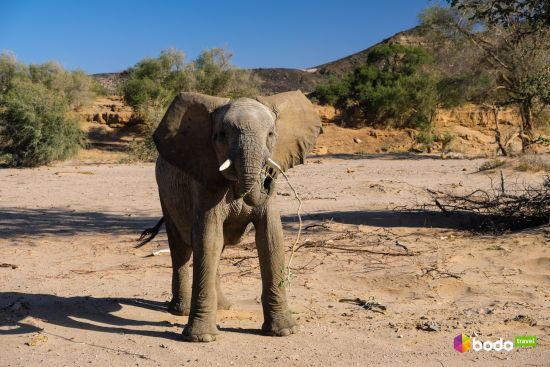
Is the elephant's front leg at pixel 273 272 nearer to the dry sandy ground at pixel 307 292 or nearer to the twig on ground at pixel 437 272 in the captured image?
the dry sandy ground at pixel 307 292

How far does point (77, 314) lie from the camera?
215 inches

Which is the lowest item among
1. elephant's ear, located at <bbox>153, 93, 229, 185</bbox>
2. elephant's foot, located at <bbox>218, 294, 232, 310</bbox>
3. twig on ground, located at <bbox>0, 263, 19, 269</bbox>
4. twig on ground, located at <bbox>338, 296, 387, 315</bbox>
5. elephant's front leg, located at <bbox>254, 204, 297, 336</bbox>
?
twig on ground, located at <bbox>338, 296, 387, 315</bbox>

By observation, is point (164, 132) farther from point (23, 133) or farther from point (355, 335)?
point (23, 133)

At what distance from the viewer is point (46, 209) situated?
11.8 m

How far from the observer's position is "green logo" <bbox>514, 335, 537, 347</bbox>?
4379 millimetres

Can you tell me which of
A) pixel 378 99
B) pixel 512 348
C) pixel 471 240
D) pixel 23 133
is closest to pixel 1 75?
pixel 23 133

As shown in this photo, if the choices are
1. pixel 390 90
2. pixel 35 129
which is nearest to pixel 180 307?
pixel 35 129

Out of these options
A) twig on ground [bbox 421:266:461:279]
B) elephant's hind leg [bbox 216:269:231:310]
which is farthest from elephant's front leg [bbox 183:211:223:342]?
twig on ground [bbox 421:266:461:279]

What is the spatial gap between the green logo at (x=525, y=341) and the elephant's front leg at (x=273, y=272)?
5.33 ft

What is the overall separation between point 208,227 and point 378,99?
28824 millimetres

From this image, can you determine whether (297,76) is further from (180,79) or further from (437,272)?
(437,272)

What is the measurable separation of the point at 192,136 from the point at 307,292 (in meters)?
2.26

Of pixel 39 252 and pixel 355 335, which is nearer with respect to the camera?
pixel 355 335

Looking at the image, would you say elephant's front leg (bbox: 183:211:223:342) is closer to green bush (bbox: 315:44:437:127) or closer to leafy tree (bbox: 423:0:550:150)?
leafy tree (bbox: 423:0:550:150)
